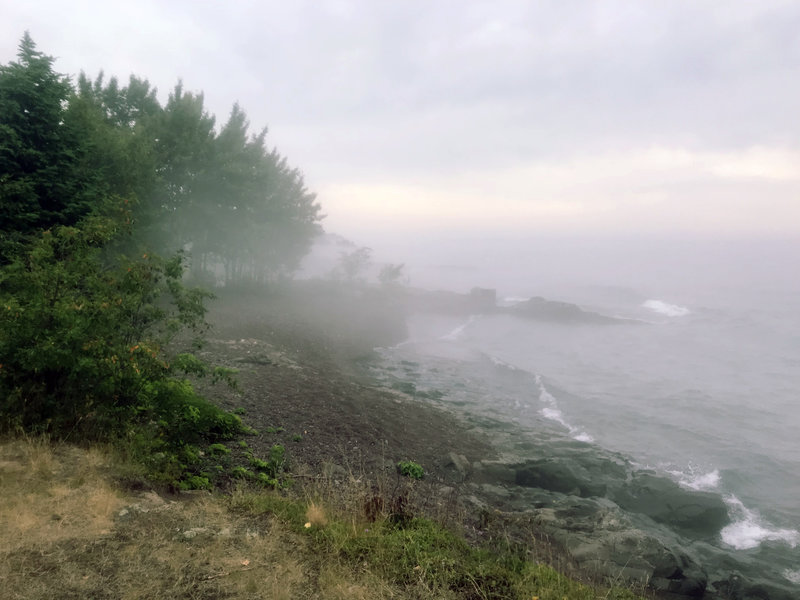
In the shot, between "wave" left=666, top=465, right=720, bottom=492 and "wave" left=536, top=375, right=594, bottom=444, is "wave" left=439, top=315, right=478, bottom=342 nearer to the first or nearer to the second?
"wave" left=536, top=375, right=594, bottom=444

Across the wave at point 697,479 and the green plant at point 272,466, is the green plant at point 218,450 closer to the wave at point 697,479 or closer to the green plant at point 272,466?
the green plant at point 272,466

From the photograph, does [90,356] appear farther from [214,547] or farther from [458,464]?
[458,464]

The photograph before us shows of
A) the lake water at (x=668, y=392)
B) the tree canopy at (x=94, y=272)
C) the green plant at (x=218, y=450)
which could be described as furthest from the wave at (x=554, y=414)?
the tree canopy at (x=94, y=272)

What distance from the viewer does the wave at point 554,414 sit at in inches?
932

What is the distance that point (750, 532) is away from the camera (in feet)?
51.6

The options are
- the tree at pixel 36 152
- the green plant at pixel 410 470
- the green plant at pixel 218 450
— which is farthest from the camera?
the tree at pixel 36 152

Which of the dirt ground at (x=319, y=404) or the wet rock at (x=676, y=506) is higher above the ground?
the dirt ground at (x=319, y=404)

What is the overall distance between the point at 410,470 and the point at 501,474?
168 inches

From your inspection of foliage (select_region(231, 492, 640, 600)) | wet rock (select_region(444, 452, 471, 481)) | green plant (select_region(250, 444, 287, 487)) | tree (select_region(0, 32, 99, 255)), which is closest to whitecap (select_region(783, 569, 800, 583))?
wet rock (select_region(444, 452, 471, 481))

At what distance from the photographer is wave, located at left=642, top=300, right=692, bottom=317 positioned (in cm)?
8250

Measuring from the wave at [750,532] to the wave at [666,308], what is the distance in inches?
2870

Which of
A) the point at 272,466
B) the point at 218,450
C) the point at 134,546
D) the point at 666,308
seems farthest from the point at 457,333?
the point at 666,308

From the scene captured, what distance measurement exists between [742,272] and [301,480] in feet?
638

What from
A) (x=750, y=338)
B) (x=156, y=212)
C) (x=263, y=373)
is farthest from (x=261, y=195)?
(x=750, y=338)
